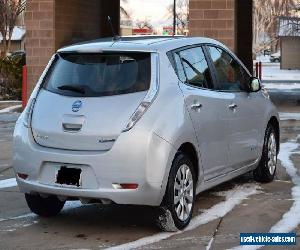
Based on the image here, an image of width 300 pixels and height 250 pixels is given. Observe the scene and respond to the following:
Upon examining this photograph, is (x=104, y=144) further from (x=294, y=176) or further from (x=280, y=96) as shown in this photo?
(x=280, y=96)

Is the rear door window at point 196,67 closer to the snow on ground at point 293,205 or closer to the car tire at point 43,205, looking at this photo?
the snow on ground at point 293,205

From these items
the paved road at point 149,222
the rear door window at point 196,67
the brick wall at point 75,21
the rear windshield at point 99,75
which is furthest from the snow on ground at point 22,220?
the brick wall at point 75,21

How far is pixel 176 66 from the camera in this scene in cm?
609

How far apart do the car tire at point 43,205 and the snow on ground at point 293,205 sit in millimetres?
2067

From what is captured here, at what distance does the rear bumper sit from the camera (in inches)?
212

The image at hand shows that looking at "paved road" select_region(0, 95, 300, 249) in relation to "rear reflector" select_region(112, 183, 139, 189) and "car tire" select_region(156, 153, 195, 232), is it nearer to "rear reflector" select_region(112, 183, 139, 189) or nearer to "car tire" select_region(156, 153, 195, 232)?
"car tire" select_region(156, 153, 195, 232)

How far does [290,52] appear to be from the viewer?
56688 millimetres

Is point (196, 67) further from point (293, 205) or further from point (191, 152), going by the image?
point (293, 205)

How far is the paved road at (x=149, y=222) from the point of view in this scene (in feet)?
18.3

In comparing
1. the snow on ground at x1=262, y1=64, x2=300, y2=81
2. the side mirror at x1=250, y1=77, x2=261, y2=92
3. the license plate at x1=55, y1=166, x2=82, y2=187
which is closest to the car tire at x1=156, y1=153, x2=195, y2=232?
the license plate at x1=55, y1=166, x2=82, y2=187

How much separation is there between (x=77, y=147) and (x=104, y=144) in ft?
0.87

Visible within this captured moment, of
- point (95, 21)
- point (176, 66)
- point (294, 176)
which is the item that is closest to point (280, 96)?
point (95, 21)

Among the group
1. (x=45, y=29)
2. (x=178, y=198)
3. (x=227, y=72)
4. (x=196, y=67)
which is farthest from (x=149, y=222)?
(x=45, y=29)

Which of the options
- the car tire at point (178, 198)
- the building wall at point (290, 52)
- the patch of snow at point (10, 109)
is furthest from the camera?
the building wall at point (290, 52)
